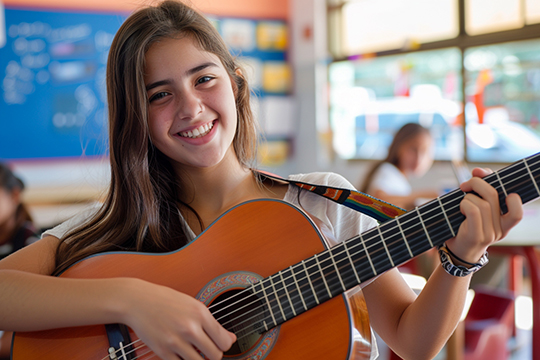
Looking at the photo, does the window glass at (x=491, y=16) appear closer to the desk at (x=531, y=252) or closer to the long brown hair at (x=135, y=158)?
the desk at (x=531, y=252)

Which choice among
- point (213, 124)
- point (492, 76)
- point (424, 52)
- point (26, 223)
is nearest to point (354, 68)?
point (424, 52)

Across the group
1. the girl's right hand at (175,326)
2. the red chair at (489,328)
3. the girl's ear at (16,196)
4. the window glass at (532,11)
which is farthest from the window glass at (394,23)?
the girl's right hand at (175,326)

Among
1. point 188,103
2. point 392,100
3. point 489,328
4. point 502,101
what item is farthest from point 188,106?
point 392,100

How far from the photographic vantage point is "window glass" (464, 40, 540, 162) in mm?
3699

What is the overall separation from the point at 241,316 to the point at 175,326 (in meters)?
0.13

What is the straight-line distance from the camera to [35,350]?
91cm

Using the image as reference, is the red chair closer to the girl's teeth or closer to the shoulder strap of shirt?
the shoulder strap of shirt

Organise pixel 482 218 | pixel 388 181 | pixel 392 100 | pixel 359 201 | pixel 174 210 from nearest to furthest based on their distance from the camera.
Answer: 1. pixel 482 218
2. pixel 359 201
3. pixel 174 210
4. pixel 388 181
5. pixel 392 100

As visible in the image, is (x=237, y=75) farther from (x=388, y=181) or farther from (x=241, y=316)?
(x=388, y=181)

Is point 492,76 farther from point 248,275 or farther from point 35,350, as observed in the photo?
point 35,350

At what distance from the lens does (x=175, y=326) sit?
80 centimetres

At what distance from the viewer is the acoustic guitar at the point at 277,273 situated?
0.79 metres

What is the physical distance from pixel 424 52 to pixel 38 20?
11.6ft

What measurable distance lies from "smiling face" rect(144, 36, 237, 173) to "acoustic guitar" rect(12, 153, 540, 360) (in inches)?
7.0
